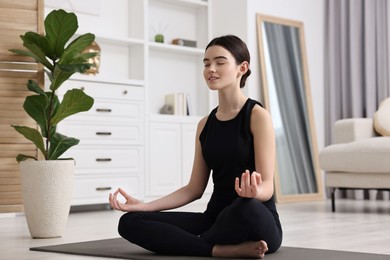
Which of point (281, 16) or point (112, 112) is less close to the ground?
point (281, 16)

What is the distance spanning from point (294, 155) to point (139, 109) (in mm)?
1636

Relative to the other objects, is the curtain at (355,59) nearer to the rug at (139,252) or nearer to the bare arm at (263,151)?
the rug at (139,252)

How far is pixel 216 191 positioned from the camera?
2.57 meters

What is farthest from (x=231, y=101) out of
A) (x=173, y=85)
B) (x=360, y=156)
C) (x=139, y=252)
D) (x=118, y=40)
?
(x=173, y=85)

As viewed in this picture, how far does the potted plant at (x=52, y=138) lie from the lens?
11.4 feet

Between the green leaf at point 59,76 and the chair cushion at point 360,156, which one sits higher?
the green leaf at point 59,76

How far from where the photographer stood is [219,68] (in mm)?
2531

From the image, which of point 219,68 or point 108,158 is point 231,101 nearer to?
point 219,68

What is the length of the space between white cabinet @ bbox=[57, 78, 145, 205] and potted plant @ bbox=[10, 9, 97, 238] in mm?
1215

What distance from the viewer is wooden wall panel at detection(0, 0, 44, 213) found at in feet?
14.0

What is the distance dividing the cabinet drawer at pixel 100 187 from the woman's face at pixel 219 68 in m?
2.70

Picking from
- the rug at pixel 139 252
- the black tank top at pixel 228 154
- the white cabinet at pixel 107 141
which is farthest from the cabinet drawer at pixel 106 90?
the black tank top at pixel 228 154

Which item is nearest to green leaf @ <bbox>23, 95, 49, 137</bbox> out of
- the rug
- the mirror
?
the rug

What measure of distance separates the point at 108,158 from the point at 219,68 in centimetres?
282
